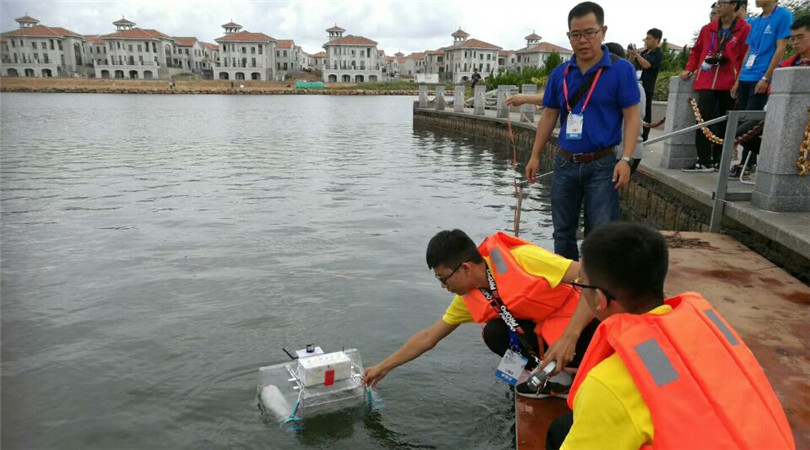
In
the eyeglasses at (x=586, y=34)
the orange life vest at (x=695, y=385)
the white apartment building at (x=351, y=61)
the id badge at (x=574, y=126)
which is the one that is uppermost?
the white apartment building at (x=351, y=61)

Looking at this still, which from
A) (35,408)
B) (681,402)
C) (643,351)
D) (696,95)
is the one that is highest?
(696,95)

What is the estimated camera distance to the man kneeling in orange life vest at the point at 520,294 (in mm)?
3232

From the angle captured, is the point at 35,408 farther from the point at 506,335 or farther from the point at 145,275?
the point at 506,335

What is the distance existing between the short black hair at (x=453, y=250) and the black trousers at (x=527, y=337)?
1.75 feet

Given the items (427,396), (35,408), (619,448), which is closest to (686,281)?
(427,396)

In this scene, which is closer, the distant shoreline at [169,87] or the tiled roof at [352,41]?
the distant shoreline at [169,87]

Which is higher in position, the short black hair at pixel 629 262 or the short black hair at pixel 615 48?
the short black hair at pixel 615 48

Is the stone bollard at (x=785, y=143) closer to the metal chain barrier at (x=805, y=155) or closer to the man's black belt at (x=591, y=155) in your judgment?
the metal chain barrier at (x=805, y=155)

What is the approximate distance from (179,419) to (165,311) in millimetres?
2456

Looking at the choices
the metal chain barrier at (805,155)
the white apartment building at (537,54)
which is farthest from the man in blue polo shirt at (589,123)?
the white apartment building at (537,54)

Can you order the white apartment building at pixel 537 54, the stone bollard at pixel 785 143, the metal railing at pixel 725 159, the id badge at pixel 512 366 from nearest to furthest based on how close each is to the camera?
the id badge at pixel 512 366
the stone bollard at pixel 785 143
the metal railing at pixel 725 159
the white apartment building at pixel 537 54

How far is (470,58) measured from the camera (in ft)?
402

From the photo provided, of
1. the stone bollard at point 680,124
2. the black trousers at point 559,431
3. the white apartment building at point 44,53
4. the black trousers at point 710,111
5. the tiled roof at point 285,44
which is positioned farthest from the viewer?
the tiled roof at point 285,44

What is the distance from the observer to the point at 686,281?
478 cm
